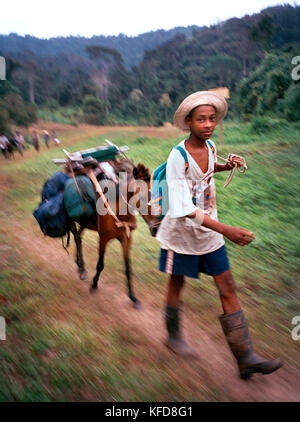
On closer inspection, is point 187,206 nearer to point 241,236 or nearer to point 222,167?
point 241,236

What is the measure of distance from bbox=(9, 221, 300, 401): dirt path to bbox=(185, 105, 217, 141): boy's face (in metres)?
1.78

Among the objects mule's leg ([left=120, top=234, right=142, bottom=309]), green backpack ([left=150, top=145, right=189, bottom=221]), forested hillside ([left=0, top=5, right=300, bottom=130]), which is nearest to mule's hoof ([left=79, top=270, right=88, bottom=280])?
mule's leg ([left=120, top=234, right=142, bottom=309])

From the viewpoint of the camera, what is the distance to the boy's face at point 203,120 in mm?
2248

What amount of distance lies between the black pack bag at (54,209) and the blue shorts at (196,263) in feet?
5.88

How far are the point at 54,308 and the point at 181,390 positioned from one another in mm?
1695

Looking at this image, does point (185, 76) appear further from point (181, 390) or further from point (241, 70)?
point (181, 390)

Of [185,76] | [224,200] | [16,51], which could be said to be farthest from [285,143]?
[16,51]

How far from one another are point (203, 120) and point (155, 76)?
36864 mm

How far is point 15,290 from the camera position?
157 inches

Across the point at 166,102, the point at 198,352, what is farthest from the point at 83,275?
the point at 166,102

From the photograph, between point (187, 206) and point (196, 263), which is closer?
point (187, 206)

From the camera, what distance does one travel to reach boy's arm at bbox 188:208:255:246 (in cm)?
205

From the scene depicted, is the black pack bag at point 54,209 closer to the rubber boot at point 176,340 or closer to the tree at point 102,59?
the rubber boot at point 176,340

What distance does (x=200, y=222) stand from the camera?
2.17 m
